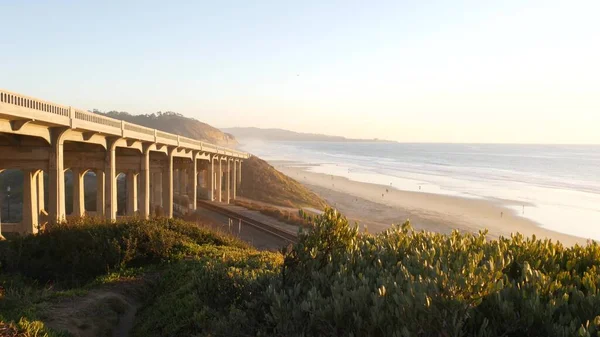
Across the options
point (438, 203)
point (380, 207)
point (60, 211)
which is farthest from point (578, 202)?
point (60, 211)

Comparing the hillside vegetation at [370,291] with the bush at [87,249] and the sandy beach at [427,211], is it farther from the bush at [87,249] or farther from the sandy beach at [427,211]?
the sandy beach at [427,211]

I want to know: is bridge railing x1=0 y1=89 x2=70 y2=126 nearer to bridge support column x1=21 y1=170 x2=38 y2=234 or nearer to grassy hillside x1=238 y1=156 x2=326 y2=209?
bridge support column x1=21 y1=170 x2=38 y2=234

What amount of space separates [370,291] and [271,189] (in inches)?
2336

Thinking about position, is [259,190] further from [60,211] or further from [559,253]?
[559,253]

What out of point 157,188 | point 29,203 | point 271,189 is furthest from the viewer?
point 271,189

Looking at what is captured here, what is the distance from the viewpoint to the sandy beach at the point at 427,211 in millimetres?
43188

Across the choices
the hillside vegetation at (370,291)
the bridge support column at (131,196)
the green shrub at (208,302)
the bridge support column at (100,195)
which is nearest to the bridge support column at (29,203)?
the hillside vegetation at (370,291)

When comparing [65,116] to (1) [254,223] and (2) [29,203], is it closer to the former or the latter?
(2) [29,203]

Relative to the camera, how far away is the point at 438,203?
59.0m

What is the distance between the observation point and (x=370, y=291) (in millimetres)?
6191

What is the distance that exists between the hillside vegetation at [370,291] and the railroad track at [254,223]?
15394 mm

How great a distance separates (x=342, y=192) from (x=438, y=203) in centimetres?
1639

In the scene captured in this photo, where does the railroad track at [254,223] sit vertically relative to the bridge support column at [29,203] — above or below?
below

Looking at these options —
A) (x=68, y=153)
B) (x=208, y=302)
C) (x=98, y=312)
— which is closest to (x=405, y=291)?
(x=208, y=302)
